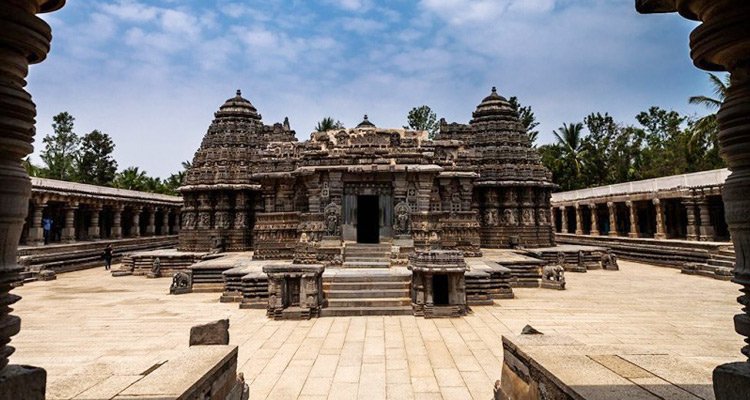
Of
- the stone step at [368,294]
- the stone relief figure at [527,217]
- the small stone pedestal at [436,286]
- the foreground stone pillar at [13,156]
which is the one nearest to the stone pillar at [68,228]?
the stone step at [368,294]

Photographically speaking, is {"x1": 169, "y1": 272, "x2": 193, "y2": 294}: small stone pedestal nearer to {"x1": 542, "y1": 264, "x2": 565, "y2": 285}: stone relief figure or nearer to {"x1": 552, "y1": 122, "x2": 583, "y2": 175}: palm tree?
{"x1": 542, "y1": 264, "x2": 565, "y2": 285}: stone relief figure

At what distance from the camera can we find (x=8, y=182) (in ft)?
7.71

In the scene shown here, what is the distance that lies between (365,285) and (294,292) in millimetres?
2167

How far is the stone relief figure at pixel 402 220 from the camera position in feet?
49.1

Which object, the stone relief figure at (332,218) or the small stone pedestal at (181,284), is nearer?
the small stone pedestal at (181,284)

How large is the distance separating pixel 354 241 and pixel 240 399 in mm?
11007

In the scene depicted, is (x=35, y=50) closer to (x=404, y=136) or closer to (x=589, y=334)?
(x=589, y=334)

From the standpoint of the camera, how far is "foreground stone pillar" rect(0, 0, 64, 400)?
2291 mm

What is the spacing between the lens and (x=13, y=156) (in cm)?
248

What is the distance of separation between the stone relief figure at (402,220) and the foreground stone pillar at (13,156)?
12904 millimetres

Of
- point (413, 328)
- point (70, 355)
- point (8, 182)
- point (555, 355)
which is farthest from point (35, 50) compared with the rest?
point (413, 328)

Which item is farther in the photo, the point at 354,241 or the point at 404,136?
the point at 404,136

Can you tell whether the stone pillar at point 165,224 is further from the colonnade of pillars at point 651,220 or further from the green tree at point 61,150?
the colonnade of pillars at point 651,220

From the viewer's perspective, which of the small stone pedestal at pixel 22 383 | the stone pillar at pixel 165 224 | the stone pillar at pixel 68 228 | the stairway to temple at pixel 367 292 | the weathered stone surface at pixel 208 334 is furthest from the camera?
the stone pillar at pixel 165 224
